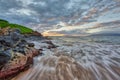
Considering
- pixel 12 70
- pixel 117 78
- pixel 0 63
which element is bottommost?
pixel 117 78

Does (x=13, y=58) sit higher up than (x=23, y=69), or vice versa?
(x=13, y=58)

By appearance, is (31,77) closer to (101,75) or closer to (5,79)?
(5,79)

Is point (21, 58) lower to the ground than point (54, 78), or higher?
higher

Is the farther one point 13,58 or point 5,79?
point 13,58

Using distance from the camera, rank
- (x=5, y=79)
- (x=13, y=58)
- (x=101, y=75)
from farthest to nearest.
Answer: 1. (x=13, y=58)
2. (x=101, y=75)
3. (x=5, y=79)

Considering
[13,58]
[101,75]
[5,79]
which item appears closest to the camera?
[5,79]

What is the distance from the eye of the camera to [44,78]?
7.57 meters

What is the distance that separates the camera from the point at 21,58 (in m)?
9.33

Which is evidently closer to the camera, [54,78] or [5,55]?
[54,78]

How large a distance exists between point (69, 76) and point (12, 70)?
316 cm

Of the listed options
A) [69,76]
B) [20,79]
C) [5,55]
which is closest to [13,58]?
[5,55]

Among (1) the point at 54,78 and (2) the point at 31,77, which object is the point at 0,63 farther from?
(1) the point at 54,78

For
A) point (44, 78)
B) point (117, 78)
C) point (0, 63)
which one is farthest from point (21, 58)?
point (117, 78)

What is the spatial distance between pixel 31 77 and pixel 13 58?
189 centimetres
